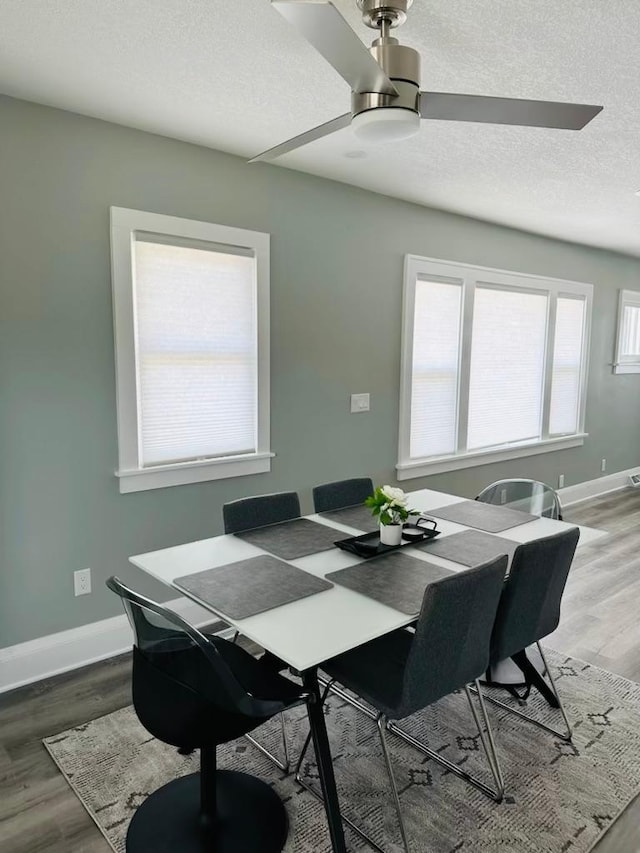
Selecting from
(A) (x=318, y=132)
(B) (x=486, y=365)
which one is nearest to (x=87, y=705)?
(A) (x=318, y=132)

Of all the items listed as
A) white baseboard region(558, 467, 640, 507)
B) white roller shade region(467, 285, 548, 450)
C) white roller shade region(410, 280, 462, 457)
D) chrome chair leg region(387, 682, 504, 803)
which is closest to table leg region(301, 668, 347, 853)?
chrome chair leg region(387, 682, 504, 803)

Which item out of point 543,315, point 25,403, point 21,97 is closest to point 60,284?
point 25,403

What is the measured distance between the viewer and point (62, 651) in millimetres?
2834

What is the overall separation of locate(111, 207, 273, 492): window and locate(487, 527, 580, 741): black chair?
5.87 feet

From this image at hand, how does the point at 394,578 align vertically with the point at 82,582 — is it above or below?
above

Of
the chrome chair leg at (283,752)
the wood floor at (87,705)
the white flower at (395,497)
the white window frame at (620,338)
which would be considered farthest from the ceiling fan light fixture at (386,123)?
the white window frame at (620,338)

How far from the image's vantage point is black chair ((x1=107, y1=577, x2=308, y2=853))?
5.07 ft

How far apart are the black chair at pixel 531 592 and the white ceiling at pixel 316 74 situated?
169 cm

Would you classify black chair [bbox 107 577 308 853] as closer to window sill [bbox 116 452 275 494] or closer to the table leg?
the table leg

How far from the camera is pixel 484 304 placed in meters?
4.89

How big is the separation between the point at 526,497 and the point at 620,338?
423 cm

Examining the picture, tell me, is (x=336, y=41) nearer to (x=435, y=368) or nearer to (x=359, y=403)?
(x=359, y=403)

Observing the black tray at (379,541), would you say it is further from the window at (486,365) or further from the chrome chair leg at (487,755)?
the window at (486,365)

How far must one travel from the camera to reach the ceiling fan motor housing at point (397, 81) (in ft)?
5.14
